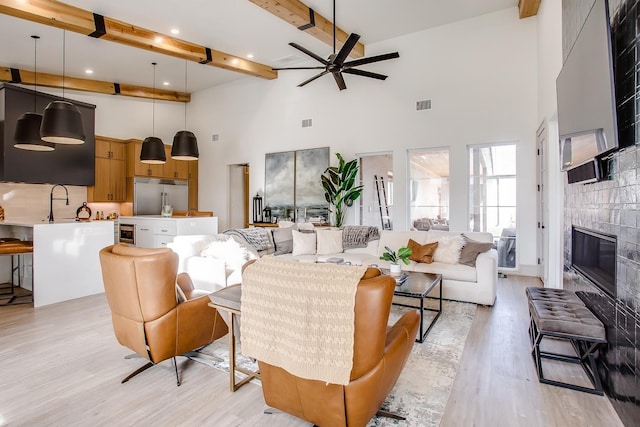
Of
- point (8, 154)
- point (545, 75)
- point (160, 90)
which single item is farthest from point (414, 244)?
point (160, 90)

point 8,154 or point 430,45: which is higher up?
point 430,45

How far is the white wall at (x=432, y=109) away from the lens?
5.64 meters

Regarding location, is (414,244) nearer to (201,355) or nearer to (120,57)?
(201,355)

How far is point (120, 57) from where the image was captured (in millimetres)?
6527

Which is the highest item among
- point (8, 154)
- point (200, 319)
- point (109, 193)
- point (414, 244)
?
point (8, 154)

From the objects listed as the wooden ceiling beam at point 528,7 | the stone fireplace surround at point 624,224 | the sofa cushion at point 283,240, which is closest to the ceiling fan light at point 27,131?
the sofa cushion at point 283,240

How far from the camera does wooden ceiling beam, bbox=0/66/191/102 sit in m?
6.38

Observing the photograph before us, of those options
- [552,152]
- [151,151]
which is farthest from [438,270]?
[151,151]

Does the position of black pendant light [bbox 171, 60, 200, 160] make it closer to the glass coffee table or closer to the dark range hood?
the dark range hood

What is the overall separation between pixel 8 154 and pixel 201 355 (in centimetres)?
578

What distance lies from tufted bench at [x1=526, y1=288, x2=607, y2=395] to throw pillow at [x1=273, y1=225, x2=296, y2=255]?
3.62 meters

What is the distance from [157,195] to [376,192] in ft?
18.9

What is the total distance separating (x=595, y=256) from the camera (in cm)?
251

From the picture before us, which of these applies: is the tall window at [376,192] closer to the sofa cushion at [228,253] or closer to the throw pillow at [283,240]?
the throw pillow at [283,240]
